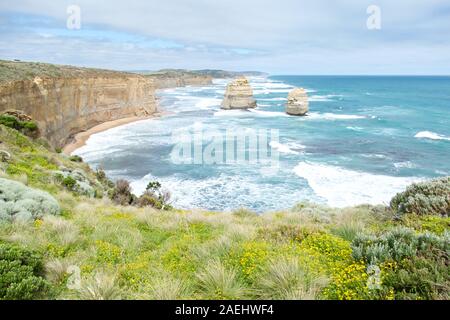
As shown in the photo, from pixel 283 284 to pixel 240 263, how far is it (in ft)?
3.17

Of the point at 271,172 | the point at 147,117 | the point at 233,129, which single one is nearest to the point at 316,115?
the point at 233,129

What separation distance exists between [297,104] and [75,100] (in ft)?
123

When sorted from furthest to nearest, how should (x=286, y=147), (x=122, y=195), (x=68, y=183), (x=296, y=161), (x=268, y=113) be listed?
(x=268, y=113) → (x=286, y=147) → (x=296, y=161) → (x=122, y=195) → (x=68, y=183)

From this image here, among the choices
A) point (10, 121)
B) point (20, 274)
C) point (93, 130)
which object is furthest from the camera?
point (93, 130)

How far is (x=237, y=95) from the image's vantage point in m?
68.9

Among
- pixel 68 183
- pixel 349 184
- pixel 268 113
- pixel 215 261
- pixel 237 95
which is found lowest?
pixel 349 184

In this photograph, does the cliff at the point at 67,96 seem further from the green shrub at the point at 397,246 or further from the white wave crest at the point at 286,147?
the green shrub at the point at 397,246

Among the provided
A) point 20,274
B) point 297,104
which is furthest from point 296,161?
point 297,104

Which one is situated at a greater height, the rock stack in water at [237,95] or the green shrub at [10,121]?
the rock stack in water at [237,95]

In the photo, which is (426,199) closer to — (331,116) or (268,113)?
(331,116)

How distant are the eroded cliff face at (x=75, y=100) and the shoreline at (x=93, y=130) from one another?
0.70 meters

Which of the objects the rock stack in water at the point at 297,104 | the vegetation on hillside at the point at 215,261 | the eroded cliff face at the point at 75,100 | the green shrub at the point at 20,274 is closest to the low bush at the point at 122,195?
the vegetation on hillside at the point at 215,261

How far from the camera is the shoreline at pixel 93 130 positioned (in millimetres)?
35906
